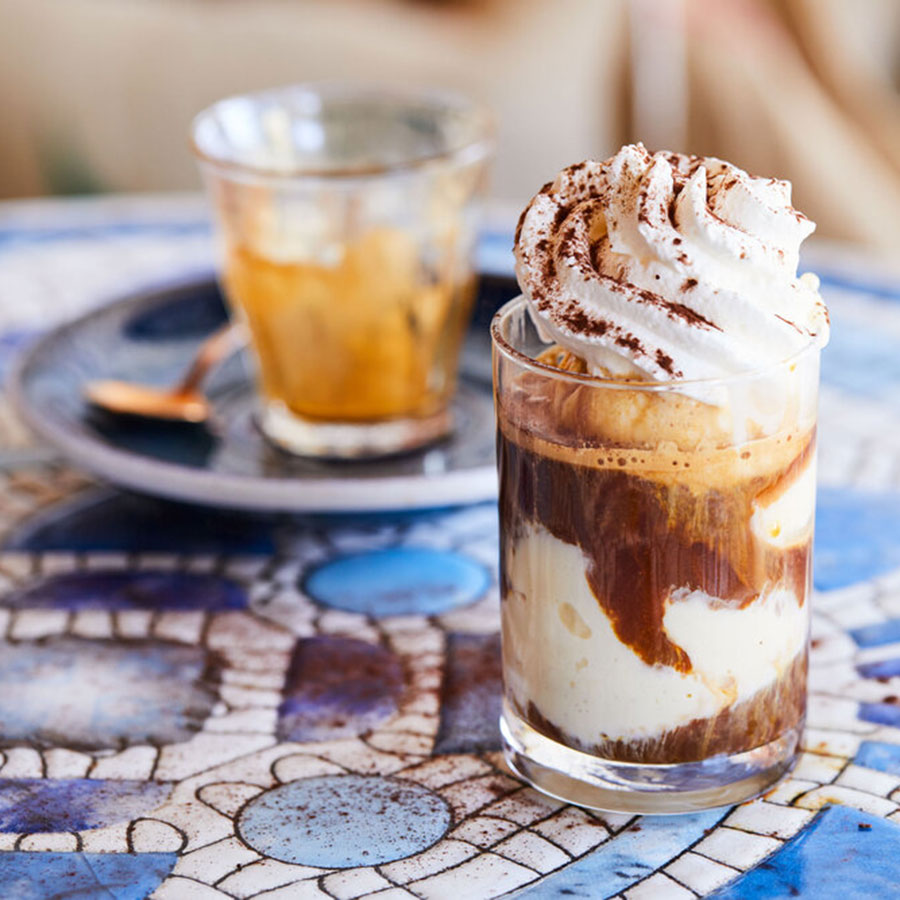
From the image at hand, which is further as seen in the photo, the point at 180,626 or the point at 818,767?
the point at 180,626

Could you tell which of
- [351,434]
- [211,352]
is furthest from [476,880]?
[211,352]

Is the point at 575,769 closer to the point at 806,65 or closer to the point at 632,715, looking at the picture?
the point at 632,715

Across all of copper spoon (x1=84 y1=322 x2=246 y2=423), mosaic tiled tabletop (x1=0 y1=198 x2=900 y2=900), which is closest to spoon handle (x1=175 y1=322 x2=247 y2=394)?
copper spoon (x1=84 y1=322 x2=246 y2=423)

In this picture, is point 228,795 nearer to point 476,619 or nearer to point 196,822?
point 196,822

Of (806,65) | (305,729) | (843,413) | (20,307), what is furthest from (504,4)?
(305,729)

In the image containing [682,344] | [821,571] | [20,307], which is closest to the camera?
[682,344]

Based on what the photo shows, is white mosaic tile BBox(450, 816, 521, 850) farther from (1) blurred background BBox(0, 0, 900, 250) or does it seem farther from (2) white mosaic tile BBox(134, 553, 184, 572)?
(1) blurred background BBox(0, 0, 900, 250)

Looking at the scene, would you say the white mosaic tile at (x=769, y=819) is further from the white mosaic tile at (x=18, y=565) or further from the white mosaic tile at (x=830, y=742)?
the white mosaic tile at (x=18, y=565)
